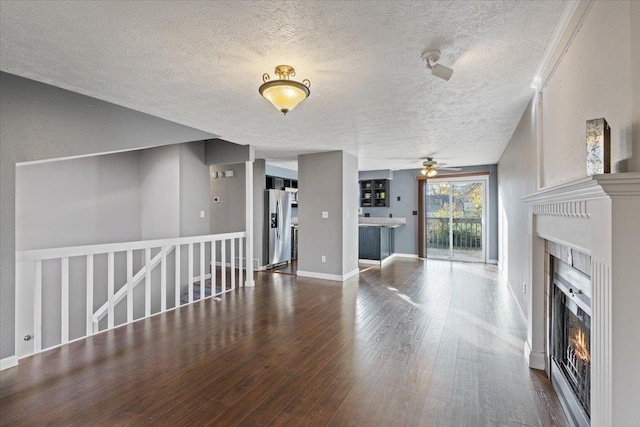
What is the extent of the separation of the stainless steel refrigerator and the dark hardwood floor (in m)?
2.90

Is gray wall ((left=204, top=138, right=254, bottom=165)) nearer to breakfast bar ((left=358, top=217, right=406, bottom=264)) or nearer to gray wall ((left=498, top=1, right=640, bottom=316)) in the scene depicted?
breakfast bar ((left=358, top=217, right=406, bottom=264))

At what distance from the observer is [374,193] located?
8914mm

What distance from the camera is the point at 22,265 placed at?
2.74m

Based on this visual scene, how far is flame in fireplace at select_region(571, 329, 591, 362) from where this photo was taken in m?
1.76

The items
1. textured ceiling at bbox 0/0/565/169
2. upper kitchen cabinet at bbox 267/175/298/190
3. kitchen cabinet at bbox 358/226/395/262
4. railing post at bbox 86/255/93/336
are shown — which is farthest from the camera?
upper kitchen cabinet at bbox 267/175/298/190

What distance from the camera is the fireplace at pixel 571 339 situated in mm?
1734

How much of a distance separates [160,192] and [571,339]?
20.2ft

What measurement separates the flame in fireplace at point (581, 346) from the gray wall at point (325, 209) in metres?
3.88

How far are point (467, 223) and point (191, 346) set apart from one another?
709 centimetres

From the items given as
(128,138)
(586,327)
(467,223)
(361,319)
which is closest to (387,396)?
(586,327)

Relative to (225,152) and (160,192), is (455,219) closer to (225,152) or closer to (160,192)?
(225,152)

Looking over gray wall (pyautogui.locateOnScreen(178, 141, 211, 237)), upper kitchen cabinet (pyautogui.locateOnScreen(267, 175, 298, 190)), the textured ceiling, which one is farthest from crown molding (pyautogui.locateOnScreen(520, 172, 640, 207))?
upper kitchen cabinet (pyautogui.locateOnScreen(267, 175, 298, 190))

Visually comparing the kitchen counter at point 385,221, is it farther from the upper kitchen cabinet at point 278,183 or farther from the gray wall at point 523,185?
the gray wall at point 523,185

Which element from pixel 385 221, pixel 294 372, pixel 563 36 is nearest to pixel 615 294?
pixel 563 36
